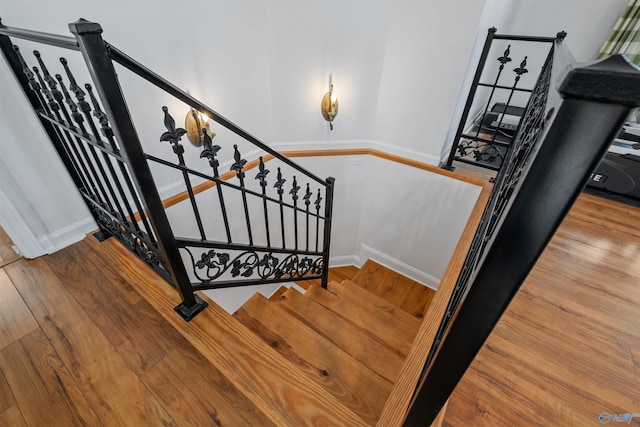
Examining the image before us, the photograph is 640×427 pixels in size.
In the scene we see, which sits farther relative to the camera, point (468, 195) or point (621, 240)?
point (468, 195)

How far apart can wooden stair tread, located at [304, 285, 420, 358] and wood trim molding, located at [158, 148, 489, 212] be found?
4.25ft

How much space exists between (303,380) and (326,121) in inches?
100.0

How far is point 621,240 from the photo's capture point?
193 cm

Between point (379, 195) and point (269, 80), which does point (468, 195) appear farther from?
point (269, 80)

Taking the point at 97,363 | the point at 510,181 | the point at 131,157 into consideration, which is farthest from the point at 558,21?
the point at 97,363

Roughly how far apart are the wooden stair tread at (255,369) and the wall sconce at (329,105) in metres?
2.18

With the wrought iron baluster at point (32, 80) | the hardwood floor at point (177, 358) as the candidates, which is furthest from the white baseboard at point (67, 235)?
the wrought iron baluster at point (32, 80)

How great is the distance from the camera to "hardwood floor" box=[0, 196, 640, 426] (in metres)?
1.04

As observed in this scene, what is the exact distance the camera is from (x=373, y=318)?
7.05 ft

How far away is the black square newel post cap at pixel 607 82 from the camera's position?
26 cm

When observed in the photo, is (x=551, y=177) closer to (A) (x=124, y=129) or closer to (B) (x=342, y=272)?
(A) (x=124, y=129)

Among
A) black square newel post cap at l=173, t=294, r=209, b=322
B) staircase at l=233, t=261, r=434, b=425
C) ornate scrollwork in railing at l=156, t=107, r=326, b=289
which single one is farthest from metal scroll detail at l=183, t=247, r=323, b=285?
staircase at l=233, t=261, r=434, b=425

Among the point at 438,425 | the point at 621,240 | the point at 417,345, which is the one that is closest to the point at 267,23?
the point at 417,345

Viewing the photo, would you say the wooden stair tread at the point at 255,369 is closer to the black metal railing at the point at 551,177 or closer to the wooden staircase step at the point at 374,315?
the black metal railing at the point at 551,177
